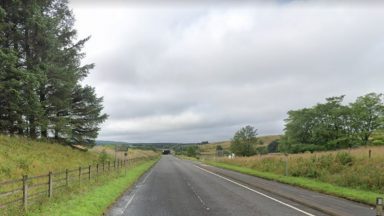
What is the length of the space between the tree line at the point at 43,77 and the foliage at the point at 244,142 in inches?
2582

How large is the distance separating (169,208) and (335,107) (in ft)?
284

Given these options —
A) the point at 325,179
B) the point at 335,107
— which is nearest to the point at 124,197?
the point at 325,179

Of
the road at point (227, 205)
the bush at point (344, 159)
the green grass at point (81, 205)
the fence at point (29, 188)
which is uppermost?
the bush at point (344, 159)

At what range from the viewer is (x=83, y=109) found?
42.9 m

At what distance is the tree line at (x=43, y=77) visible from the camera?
102 feet

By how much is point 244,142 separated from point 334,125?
23.2 metres

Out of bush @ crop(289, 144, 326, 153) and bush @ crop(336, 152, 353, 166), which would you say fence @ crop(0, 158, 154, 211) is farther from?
bush @ crop(289, 144, 326, 153)

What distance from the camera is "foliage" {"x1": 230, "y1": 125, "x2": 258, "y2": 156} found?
106 meters

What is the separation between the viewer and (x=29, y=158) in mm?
25453

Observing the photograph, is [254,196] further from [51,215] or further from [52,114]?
[52,114]

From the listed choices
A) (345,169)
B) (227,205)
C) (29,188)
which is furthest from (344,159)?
(29,188)

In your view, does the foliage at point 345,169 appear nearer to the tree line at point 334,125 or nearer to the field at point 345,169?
the field at point 345,169

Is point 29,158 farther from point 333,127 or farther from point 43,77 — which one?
point 333,127

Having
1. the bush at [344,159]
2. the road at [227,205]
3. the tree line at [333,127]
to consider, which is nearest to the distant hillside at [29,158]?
the road at [227,205]
